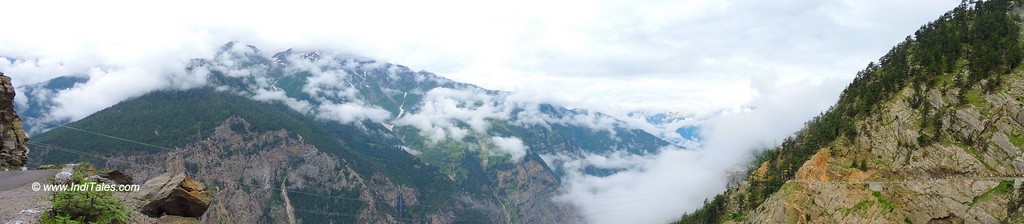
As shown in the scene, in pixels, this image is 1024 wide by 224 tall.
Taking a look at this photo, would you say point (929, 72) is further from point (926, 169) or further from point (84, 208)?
point (84, 208)

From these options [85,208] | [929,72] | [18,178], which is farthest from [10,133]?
[929,72]

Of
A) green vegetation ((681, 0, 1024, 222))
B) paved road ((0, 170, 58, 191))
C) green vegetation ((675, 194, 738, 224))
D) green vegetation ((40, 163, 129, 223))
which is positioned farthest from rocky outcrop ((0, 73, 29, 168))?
green vegetation ((675, 194, 738, 224))

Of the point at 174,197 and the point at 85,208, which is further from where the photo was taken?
the point at 174,197

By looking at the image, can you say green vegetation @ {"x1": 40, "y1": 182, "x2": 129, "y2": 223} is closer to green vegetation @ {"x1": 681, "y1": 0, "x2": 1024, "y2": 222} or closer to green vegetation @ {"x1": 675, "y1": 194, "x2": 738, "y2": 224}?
green vegetation @ {"x1": 681, "y1": 0, "x2": 1024, "y2": 222}

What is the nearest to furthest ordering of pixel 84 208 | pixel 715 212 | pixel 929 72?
pixel 84 208, pixel 929 72, pixel 715 212

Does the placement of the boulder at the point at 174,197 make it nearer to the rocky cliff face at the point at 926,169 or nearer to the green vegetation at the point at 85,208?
the green vegetation at the point at 85,208

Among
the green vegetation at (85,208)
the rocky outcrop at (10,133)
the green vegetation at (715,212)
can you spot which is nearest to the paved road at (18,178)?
the green vegetation at (85,208)
